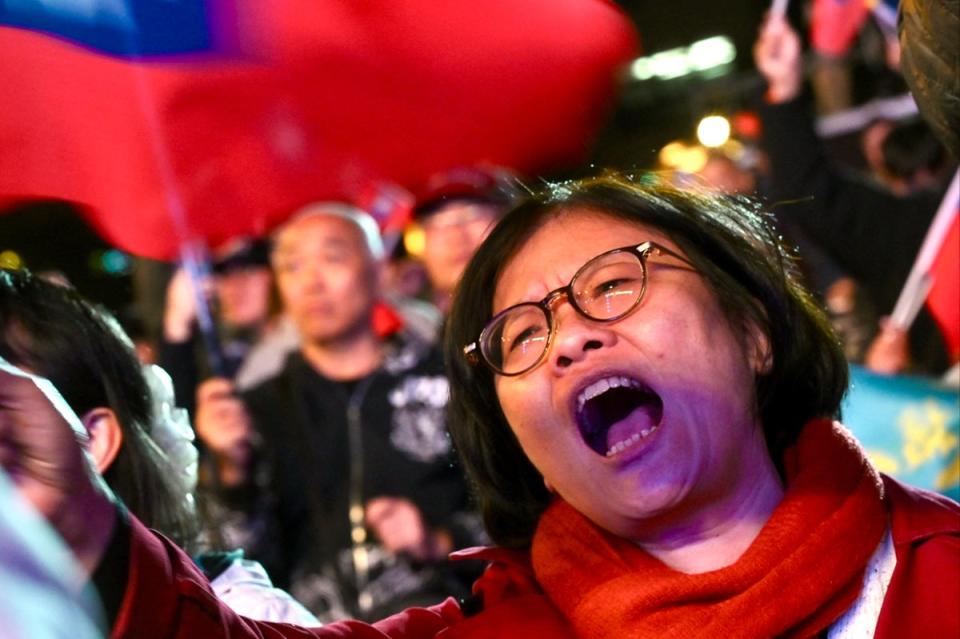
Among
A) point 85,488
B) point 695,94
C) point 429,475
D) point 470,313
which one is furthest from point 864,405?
point 695,94

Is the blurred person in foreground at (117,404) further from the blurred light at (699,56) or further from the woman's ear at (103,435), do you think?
the blurred light at (699,56)

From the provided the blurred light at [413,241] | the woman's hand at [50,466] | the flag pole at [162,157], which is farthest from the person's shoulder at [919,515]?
the blurred light at [413,241]

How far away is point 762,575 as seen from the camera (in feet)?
4.56

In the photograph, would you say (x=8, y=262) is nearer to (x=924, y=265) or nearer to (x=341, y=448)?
(x=341, y=448)

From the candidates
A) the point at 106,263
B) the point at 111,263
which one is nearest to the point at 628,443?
the point at 111,263

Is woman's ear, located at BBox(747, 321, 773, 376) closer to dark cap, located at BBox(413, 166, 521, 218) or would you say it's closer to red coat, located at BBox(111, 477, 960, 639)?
red coat, located at BBox(111, 477, 960, 639)

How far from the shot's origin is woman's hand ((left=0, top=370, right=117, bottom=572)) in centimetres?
109

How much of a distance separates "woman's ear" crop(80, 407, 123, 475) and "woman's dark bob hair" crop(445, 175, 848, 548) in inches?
18.3

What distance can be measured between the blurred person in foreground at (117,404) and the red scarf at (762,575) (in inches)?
16.7

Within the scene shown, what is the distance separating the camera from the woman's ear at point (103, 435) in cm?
A: 164

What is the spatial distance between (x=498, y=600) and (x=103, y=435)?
1.89 ft

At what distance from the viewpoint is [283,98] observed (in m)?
2.03

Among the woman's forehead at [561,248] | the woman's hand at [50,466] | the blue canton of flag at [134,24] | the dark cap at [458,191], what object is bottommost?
the dark cap at [458,191]

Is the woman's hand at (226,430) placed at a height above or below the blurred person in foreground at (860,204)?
below
